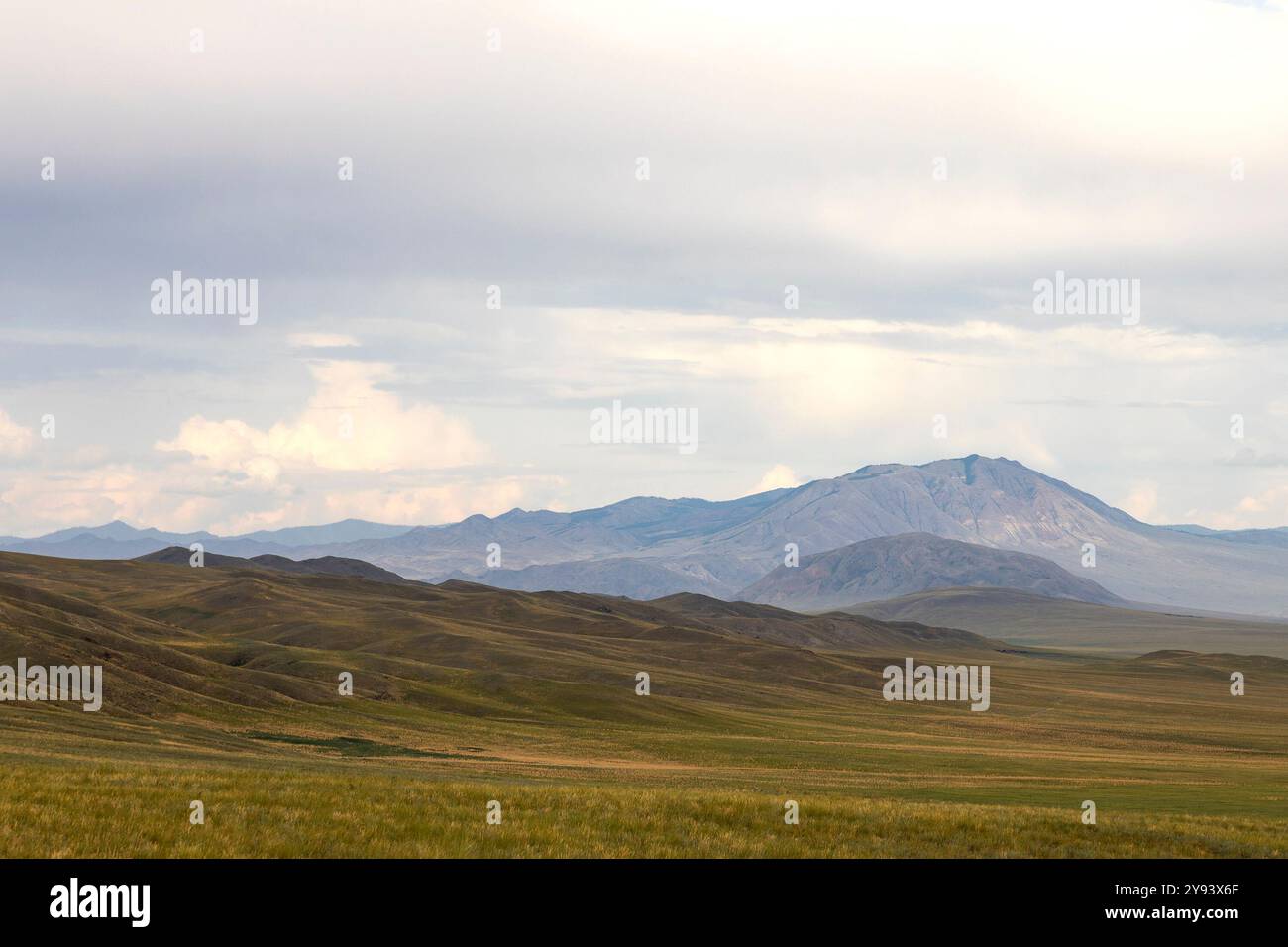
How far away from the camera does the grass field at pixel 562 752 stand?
21.9m

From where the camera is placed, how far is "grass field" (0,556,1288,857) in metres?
21.9

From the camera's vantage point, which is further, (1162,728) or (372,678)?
(1162,728)

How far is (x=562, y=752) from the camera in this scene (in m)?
78.0

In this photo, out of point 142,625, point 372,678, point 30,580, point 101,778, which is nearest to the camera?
point 101,778

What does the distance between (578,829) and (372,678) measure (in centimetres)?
9064

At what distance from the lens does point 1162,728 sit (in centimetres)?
11844
